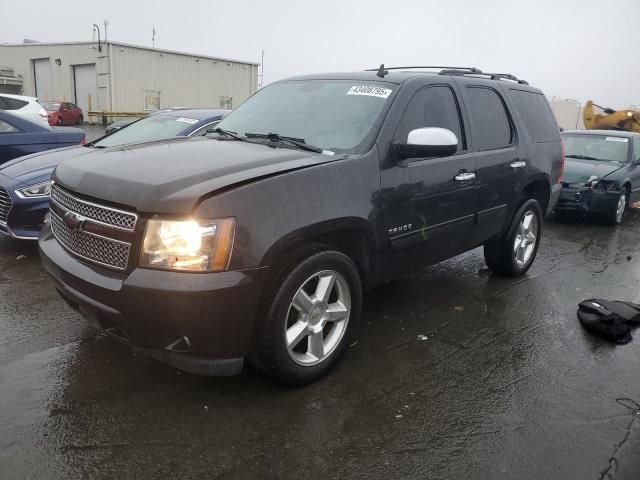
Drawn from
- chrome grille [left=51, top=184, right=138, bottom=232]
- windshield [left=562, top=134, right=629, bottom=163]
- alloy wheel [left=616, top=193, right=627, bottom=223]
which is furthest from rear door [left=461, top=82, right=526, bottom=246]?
windshield [left=562, top=134, right=629, bottom=163]

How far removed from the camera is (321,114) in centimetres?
388

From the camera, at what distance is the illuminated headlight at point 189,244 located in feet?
8.77

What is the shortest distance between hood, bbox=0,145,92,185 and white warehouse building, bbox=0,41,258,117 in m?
24.9

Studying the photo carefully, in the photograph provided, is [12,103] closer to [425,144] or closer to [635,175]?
[425,144]

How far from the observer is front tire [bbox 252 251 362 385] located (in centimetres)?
294

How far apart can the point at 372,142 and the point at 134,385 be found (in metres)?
2.09

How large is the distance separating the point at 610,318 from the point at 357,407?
246 cm

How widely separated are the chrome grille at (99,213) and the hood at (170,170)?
0.06m

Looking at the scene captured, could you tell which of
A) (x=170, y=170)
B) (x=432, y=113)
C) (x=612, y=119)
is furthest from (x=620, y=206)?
(x=612, y=119)

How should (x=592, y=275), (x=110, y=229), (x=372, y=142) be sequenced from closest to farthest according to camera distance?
(x=110, y=229) → (x=372, y=142) → (x=592, y=275)

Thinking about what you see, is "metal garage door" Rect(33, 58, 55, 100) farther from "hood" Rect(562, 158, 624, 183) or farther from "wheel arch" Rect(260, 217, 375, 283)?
"wheel arch" Rect(260, 217, 375, 283)

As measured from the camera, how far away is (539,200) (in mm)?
5656

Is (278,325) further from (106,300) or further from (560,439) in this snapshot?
(560,439)

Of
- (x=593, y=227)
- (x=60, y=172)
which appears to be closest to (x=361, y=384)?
(x=60, y=172)
